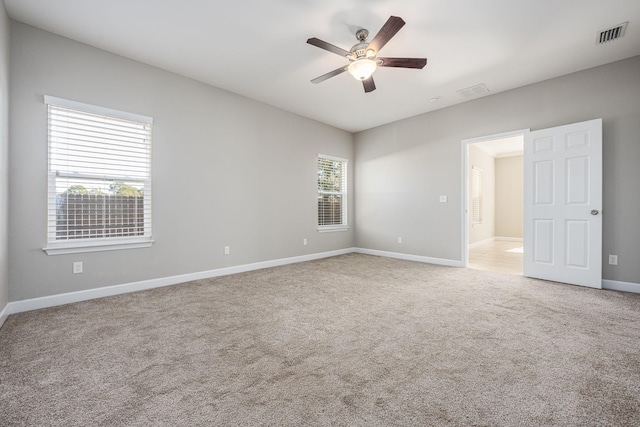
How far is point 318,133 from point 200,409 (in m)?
5.08

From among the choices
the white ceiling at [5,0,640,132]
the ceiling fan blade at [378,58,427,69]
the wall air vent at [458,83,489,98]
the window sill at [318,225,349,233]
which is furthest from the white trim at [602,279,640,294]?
the window sill at [318,225,349,233]

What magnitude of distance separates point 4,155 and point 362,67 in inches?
135

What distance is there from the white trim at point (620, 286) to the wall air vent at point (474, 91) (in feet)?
9.97

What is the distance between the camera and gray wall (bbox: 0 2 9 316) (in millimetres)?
2406

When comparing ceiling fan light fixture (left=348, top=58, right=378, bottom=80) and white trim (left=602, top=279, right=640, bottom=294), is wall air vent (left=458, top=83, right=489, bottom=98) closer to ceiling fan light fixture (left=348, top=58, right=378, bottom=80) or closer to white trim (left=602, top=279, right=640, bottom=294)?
ceiling fan light fixture (left=348, top=58, right=378, bottom=80)

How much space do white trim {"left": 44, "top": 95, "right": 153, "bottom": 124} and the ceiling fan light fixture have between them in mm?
2611

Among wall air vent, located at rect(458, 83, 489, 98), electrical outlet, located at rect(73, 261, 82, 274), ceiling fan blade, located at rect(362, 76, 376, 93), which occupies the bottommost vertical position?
electrical outlet, located at rect(73, 261, 82, 274)

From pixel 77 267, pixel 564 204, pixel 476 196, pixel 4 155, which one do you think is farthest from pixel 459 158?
pixel 4 155

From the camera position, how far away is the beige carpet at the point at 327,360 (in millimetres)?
1360

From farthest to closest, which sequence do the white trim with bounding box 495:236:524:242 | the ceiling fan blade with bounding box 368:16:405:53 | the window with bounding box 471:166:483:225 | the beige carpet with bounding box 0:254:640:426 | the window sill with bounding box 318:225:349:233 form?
the white trim with bounding box 495:236:524:242
the window with bounding box 471:166:483:225
the window sill with bounding box 318:225:349:233
the ceiling fan blade with bounding box 368:16:405:53
the beige carpet with bounding box 0:254:640:426

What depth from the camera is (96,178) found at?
3.13 meters

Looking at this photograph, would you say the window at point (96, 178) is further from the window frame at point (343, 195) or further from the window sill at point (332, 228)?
the window frame at point (343, 195)

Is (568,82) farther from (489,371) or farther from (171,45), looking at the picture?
(171,45)

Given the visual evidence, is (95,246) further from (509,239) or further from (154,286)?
(509,239)
